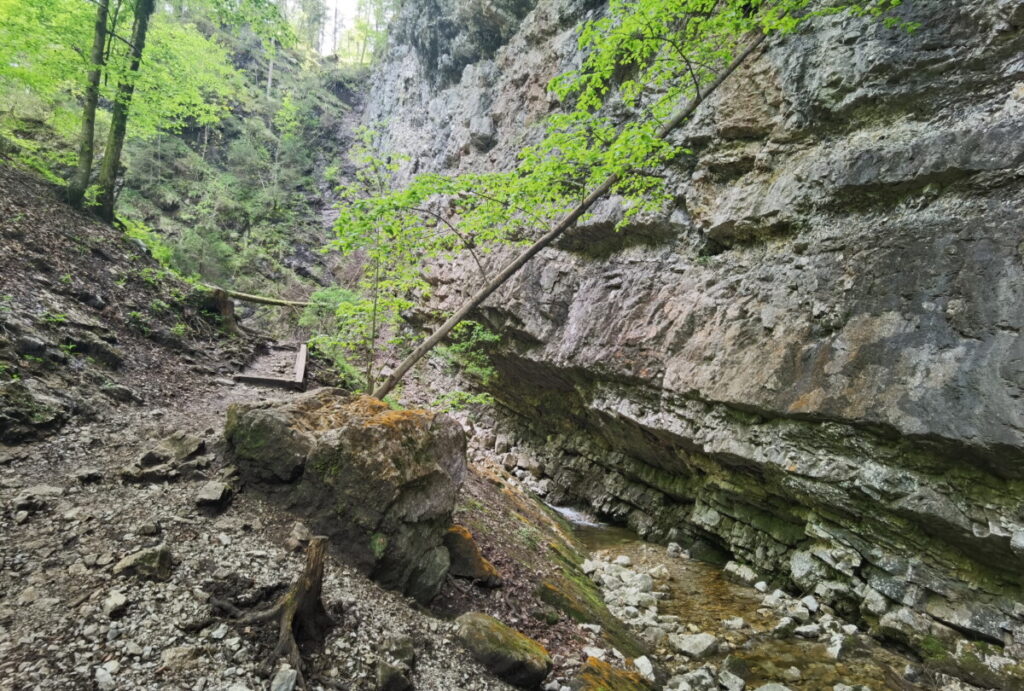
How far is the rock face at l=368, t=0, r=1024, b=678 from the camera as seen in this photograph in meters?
6.34

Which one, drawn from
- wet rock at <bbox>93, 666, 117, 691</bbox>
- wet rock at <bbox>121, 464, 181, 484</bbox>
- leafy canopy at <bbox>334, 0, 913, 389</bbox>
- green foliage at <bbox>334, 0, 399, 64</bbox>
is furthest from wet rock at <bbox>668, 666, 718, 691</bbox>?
green foliage at <bbox>334, 0, 399, 64</bbox>

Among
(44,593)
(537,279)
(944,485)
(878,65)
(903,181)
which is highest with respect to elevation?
(878,65)

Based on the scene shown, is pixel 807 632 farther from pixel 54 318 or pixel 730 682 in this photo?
pixel 54 318

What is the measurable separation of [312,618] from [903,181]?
10054 mm

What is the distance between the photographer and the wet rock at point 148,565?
353cm

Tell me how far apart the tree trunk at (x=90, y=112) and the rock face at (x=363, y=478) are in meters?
9.99

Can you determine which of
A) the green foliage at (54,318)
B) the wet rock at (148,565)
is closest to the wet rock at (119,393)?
the green foliage at (54,318)

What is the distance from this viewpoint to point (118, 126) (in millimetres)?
11773

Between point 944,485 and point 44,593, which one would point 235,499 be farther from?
point 944,485

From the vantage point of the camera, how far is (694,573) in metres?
8.77

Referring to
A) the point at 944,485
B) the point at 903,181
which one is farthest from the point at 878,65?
the point at 944,485

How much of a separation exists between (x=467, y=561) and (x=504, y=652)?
1.30m

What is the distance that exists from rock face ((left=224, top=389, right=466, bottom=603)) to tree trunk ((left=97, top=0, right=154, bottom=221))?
10292 mm

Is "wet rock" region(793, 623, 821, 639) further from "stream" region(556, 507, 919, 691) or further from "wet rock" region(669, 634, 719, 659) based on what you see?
"wet rock" region(669, 634, 719, 659)
